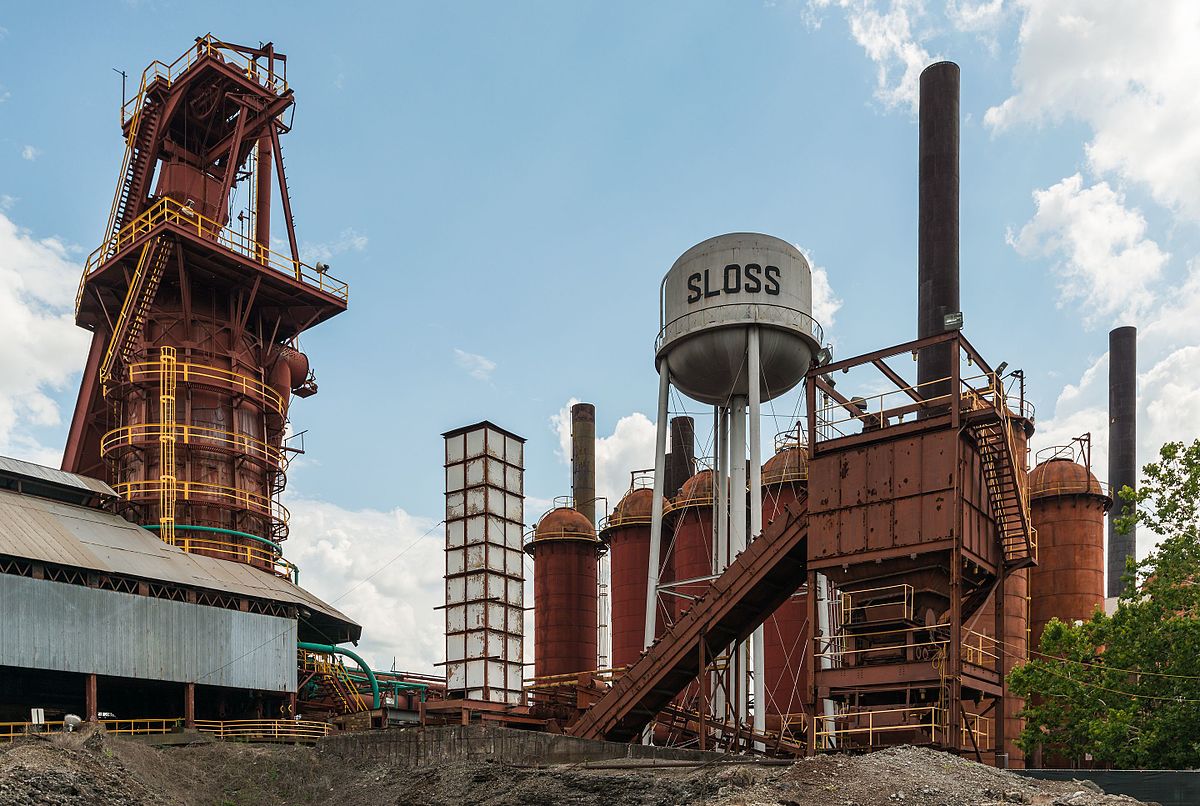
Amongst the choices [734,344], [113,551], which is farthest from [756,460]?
[113,551]

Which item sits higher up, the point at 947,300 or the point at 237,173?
the point at 237,173

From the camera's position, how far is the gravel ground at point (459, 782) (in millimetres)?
19406

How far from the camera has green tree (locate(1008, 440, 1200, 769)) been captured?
2938cm

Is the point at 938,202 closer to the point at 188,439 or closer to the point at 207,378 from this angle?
the point at 207,378

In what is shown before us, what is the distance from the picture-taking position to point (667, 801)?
71.1 ft

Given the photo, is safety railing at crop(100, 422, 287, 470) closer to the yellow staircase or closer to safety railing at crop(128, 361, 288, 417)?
safety railing at crop(128, 361, 288, 417)

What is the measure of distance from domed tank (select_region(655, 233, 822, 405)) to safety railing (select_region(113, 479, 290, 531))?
16.4 meters

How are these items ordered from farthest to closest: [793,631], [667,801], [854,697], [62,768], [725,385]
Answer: [793,631]
[725,385]
[854,697]
[62,768]
[667,801]

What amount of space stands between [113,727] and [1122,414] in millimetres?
55529

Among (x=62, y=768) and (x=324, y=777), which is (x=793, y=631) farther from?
(x=62, y=768)

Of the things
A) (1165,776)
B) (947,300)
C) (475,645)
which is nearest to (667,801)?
(1165,776)

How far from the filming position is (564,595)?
187 ft

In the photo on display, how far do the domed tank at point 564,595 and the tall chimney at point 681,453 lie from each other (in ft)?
18.6

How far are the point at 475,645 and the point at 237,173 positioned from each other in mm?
23301
